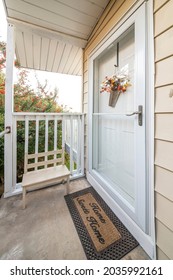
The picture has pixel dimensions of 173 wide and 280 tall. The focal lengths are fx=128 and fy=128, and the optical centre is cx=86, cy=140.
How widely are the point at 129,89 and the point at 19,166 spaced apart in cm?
231

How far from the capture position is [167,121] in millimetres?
865

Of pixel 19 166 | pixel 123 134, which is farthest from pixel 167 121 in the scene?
pixel 19 166

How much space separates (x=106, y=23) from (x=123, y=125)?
127 centimetres

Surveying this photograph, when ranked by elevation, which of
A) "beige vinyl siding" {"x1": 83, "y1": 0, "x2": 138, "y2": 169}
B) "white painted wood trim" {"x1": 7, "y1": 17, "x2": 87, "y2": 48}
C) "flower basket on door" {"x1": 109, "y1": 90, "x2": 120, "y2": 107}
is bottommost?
"flower basket on door" {"x1": 109, "y1": 90, "x2": 120, "y2": 107}

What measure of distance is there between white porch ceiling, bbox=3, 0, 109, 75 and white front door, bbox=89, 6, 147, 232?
0.45m

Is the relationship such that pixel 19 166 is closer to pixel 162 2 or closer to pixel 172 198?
pixel 172 198

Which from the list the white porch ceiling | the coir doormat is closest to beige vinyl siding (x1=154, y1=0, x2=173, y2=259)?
the coir doormat

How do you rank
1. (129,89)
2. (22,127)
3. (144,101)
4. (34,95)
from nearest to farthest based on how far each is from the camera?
(144,101), (129,89), (22,127), (34,95)

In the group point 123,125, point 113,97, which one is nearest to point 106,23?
point 113,97

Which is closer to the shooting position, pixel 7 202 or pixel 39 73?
pixel 7 202

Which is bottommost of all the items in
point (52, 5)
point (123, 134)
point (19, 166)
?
point (19, 166)

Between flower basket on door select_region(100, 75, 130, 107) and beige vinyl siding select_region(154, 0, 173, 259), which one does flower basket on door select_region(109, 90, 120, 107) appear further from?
beige vinyl siding select_region(154, 0, 173, 259)

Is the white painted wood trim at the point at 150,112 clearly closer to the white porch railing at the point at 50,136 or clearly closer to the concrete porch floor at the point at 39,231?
the concrete porch floor at the point at 39,231

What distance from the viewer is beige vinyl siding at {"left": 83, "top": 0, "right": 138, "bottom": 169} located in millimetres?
1264
